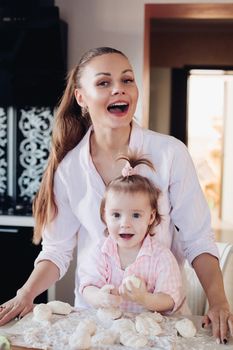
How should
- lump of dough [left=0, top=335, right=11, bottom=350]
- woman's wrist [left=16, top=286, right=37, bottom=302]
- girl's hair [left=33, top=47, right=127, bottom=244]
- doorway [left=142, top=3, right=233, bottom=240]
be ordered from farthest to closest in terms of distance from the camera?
doorway [left=142, top=3, right=233, bottom=240] → girl's hair [left=33, top=47, right=127, bottom=244] → woman's wrist [left=16, top=286, right=37, bottom=302] → lump of dough [left=0, top=335, right=11, bottom=350]

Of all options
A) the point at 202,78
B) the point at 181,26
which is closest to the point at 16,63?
the point at 181,26

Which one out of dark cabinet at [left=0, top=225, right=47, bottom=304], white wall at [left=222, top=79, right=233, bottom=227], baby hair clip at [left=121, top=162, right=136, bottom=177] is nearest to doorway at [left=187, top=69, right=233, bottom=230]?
white wall at [left=222, top=79, right=233, bottom=227]

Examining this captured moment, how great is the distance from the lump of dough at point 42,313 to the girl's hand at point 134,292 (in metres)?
0.17

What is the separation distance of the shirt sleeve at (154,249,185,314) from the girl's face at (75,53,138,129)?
35cm

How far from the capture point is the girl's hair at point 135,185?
135cm

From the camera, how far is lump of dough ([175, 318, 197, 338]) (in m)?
1.17

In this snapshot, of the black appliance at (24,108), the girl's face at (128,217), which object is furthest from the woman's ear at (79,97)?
the black appliance at (24,108)

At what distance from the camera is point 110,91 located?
4.39ft

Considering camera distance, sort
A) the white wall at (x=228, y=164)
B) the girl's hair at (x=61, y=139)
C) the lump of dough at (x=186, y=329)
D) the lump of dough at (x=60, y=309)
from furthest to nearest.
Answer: the white wall at (x=228, y=164), the girl's hair at (x=61, y=139), the lump of dough at (x=60, y=309), the lump of dough at (x=186, y=329)

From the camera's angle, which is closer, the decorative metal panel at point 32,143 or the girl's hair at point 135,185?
the girl's hair at point 135,185

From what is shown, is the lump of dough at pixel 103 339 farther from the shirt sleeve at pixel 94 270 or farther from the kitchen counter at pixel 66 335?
the shirt sleeve at pixel 94 270

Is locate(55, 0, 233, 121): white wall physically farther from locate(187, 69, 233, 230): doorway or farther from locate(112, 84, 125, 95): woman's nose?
locate(187, 69, 233, 230): doorway

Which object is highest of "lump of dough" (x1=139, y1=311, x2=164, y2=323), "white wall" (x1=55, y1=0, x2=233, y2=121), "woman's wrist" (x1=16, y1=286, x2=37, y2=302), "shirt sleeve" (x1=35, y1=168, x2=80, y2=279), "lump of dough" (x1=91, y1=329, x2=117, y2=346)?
"white wall" (x1=55, y1=0, x2=233, y2=121)

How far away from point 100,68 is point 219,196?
5.27 m
